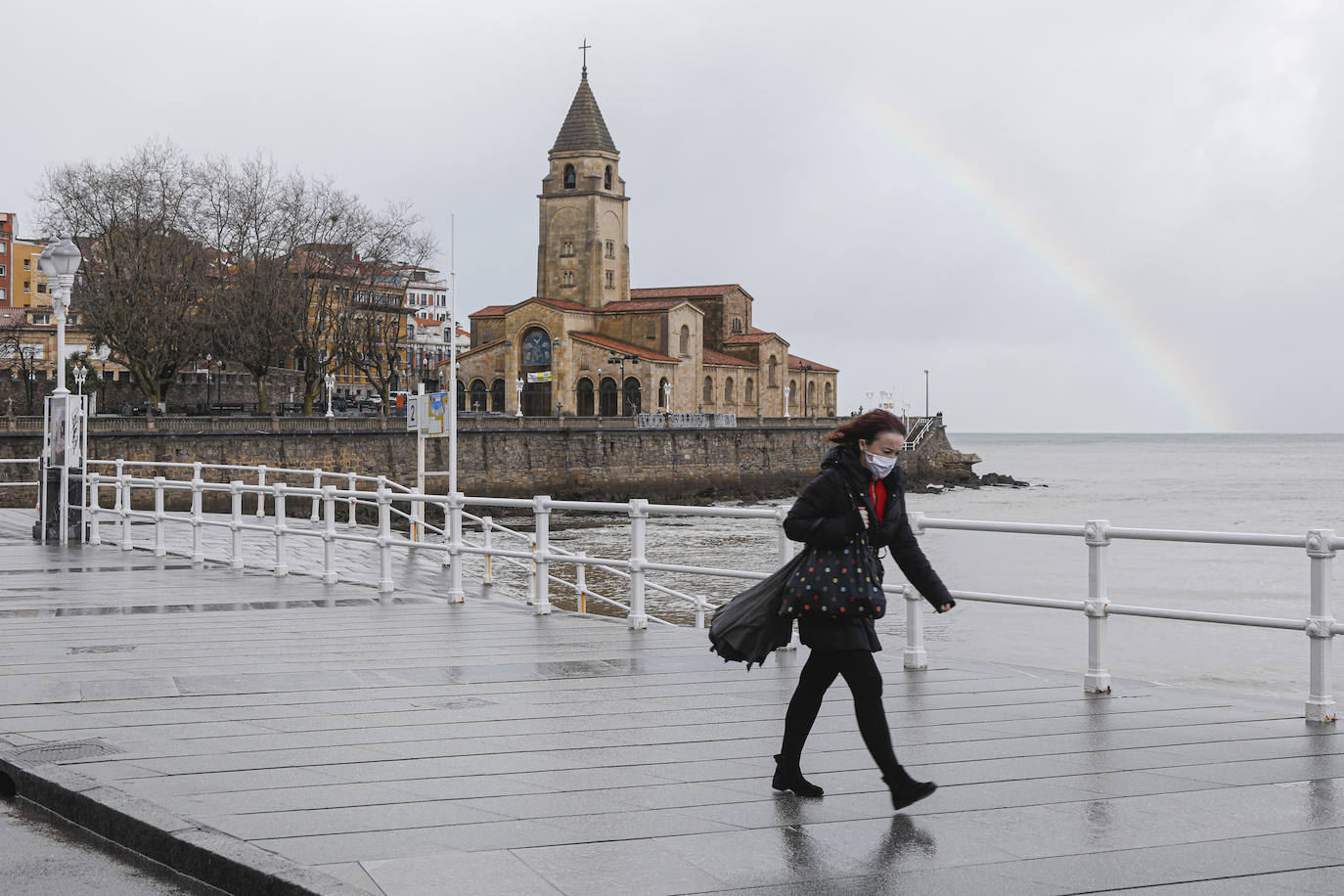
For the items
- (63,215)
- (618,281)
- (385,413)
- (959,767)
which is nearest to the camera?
(959,767)

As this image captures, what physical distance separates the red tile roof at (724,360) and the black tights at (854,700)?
9847 centimetres

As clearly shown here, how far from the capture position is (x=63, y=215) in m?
61.6

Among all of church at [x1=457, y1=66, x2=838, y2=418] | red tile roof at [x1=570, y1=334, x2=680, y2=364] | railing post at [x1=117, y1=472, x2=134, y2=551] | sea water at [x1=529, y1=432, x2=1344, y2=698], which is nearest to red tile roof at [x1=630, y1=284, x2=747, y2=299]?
church at [x1=457, y1=66, x2=838, y2=418]

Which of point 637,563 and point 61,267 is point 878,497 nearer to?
point 637,563

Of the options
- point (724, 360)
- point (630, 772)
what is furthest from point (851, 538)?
point (724, 360)

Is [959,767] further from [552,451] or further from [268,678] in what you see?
[552,451]

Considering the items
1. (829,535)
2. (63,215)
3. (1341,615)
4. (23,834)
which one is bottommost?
(1341,615)

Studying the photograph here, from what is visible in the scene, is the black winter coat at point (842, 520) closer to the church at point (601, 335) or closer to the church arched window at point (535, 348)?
the church at point (601, 335)

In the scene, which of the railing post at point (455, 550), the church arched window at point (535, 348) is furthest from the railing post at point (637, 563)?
the church arched window at point (535, 348)

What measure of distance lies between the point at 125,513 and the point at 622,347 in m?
77.8

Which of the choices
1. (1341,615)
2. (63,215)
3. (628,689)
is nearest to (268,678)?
(628,689)

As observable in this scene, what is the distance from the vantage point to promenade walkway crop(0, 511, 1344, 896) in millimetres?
4797

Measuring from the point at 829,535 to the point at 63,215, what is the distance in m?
62.4

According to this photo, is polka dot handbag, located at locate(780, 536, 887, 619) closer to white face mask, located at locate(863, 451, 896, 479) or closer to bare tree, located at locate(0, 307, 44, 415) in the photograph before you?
white face mask, located at locate(863, 451, 896, 479)
